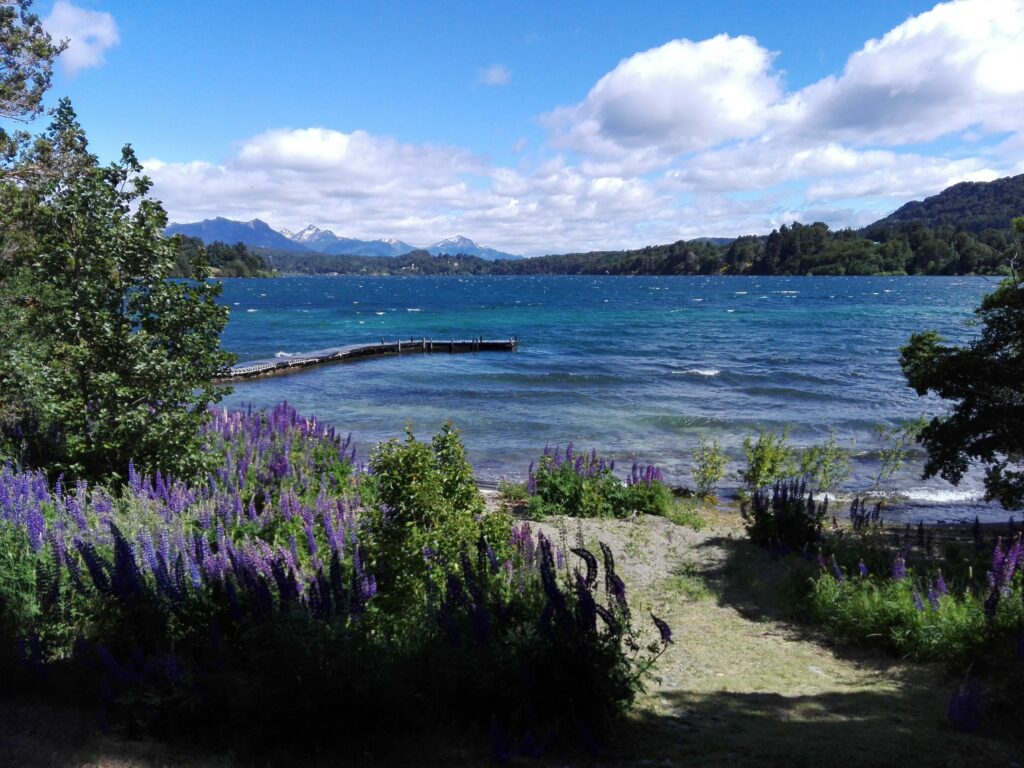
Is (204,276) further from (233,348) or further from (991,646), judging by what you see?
(233,348)

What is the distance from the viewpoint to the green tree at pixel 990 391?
34.2 feet

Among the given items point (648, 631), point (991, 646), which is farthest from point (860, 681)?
point (648, 631)

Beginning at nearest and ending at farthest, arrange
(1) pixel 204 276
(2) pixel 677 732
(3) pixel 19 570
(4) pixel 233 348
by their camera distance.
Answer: (2) pixel 677 732 → (3) pixel 19 570 → (1) pixel 204 276 → (4) pixel 233 348

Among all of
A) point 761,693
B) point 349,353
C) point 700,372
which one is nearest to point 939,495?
point 761,693

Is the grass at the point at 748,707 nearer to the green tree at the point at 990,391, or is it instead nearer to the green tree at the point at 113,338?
the green tree at the point at 990,391

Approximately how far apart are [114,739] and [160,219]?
30.3 ft

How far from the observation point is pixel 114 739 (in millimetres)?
4496

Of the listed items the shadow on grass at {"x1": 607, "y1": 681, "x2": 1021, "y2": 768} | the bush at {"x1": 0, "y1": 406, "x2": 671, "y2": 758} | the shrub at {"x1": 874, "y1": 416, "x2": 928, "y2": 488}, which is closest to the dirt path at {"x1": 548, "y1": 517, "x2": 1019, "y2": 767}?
the shadow on grass at {"x1": 607, "y1": 681, "x2": 1021, "y2": 768}

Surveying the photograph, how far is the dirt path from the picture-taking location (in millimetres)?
4734

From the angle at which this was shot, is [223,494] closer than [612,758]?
No

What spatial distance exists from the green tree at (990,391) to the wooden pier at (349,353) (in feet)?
113

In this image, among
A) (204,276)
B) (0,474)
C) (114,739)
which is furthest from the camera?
(204,276)

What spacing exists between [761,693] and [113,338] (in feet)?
33.8

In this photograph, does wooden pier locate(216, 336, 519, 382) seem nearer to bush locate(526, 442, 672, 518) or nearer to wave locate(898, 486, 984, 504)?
bush locate(526, 442, 672, 518)
